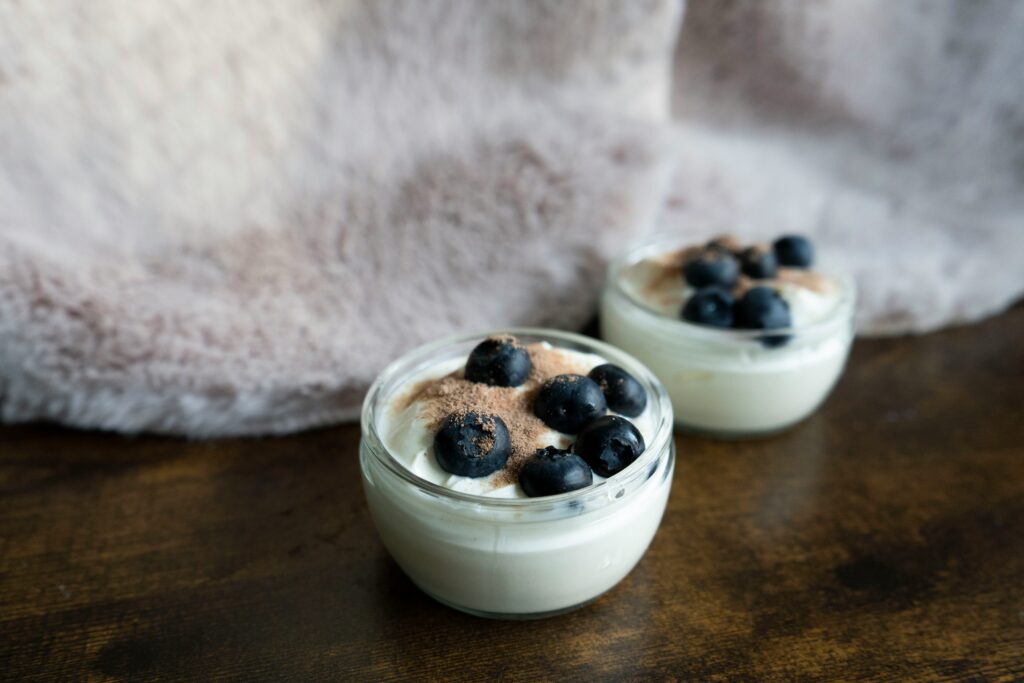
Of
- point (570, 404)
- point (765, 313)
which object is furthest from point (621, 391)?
point (765, 313)

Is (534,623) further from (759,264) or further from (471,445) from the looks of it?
(759,264)

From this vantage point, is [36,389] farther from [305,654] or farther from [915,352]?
[915,352]

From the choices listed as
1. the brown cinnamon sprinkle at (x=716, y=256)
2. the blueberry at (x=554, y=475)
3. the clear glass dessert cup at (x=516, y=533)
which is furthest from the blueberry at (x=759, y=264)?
the blueberry at (x=554, y=475)

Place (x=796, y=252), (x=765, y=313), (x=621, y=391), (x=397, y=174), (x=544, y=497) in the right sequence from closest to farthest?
(x=544, y=497), (x=621, y=391), (x=765, y=313), (x=796, y=252), (x=397, y=174)

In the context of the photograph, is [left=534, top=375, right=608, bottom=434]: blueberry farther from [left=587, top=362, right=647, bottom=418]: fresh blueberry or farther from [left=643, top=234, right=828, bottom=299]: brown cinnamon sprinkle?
[left=643, top=234, right=828, bottom=299]: brown cinnamon sprinkle

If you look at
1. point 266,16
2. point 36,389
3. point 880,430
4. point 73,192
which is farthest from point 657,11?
point 36,389

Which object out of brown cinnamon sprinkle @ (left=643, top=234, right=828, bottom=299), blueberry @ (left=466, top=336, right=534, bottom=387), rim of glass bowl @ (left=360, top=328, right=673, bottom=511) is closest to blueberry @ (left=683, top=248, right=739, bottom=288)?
brown cinnamon sprinkle @ (left=643, top=234, right=828, bottom=299)
